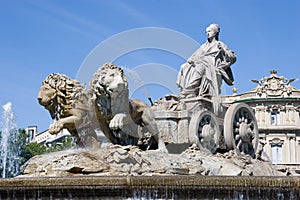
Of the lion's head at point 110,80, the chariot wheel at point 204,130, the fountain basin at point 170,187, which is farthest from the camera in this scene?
the chariot wheel at point 204,130

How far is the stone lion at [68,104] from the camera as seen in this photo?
38.9 feet

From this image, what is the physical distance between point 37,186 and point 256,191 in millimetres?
3551

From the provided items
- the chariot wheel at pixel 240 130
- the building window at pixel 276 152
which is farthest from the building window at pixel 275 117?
the chariot wheel at pixel 240 130

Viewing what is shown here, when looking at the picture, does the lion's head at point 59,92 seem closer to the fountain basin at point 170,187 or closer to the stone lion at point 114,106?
the stone lion at point 114,106

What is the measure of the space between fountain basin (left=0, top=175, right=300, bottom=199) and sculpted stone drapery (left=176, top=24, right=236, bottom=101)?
15.2 ft

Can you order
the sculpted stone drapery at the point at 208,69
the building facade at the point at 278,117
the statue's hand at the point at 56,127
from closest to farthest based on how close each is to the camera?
the statue's hand at the point at 56,127
the sculpted stone drapery at the point at 208,69
the building facade at the point at 278,117

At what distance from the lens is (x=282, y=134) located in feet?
204

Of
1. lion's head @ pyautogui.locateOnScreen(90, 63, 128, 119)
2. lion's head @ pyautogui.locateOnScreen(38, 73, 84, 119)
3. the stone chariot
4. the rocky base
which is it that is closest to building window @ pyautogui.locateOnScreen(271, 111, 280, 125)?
the stone chariot

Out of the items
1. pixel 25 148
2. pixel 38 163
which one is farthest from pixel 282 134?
pixel 38 163

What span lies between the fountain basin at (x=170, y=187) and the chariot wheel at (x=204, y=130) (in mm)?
3284

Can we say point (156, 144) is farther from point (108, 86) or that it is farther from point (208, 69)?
point (208, 69)

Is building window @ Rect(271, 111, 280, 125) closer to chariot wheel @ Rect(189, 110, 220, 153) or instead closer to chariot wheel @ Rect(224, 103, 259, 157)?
chariot wheel @ Rect(224, 103, 259, 157)

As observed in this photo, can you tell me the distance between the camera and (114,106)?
11453 mm

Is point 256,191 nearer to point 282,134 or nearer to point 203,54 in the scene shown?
point 203,54
